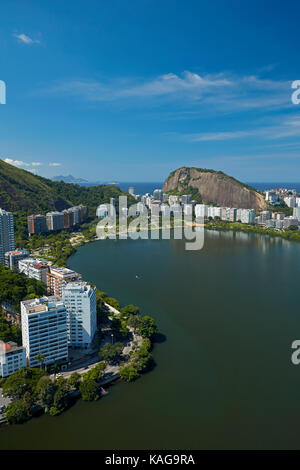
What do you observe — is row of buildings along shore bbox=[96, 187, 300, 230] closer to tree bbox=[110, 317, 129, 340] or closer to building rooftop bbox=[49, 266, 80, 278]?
building rooftop bbox=[49, 266, 80, 278]

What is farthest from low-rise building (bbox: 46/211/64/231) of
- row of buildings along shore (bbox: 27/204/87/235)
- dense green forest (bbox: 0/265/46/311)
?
dense green forest (bbox: 0/265/46/311)

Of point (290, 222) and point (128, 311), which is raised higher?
point (290, 222)

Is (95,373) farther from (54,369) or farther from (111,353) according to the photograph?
(54,369)

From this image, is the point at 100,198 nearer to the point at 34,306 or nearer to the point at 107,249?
the point at 107,249

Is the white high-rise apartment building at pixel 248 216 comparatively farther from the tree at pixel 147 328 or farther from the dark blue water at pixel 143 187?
the dark blue water at pixel 143 187

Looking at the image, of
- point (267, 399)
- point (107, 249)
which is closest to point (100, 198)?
point (107, 249)

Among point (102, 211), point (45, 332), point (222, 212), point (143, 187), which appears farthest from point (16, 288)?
point (143, 187)
